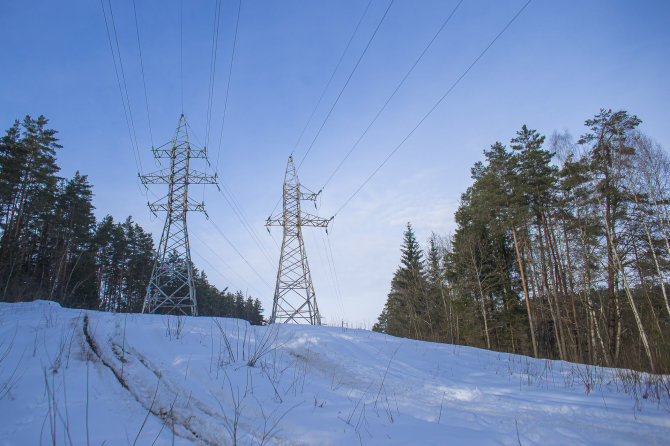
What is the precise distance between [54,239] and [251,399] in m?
27.8

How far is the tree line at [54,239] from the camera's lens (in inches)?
642

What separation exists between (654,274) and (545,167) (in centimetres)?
704

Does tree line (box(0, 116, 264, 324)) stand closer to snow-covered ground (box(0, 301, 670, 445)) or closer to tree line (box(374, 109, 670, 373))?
snow-covered ground (box(0, 301, 670, 445))

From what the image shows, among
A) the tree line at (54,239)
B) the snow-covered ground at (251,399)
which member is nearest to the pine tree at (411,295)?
the tree line at (54,239)

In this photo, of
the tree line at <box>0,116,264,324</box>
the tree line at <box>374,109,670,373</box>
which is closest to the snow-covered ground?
the tree line at <box>374,109,670,373</box>

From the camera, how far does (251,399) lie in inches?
98.8

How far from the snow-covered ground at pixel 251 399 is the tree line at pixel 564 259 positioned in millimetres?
5762

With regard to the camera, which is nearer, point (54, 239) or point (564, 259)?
point (564, 259)

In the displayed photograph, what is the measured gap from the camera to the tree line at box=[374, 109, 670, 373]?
11445 millimetres

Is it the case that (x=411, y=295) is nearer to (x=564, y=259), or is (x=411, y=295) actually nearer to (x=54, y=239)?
(x=564, y=259)

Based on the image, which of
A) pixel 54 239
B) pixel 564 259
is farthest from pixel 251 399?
pixel 54 239

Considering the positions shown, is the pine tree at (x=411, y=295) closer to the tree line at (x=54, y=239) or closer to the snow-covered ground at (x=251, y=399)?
the tree line at (x=54, y=239)

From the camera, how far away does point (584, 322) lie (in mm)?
15781

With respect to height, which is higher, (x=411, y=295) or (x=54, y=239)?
(x=54, y=239)
